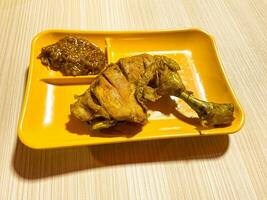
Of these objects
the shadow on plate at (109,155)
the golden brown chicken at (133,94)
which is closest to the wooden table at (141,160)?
the shadow on plate at (109,155)

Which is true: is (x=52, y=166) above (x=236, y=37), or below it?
below

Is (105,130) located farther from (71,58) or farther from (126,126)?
(71,58)

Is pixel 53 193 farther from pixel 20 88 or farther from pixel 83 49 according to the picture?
pixel 83 49

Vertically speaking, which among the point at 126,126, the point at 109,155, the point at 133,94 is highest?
the point at 133,94

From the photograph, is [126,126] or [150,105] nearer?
[126,126]

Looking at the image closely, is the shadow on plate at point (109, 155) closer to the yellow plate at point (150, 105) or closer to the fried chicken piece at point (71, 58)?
the yellow plate at point (150, 105)

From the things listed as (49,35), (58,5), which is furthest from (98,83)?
(58,5)

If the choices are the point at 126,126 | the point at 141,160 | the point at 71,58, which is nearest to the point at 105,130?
the point at 126,126
